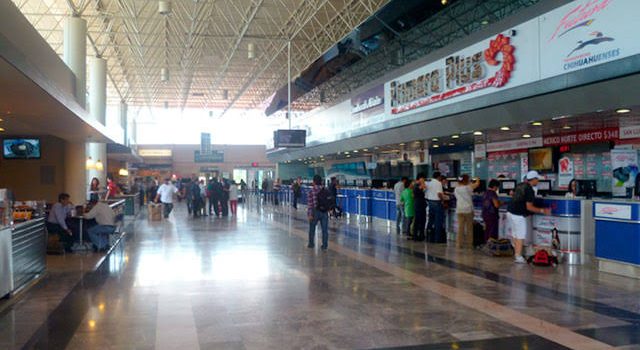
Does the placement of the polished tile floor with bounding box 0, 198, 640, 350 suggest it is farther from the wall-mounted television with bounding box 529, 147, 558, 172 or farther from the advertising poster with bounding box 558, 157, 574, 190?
the wall-mounted television with bounding box 529, 147, 558, 172

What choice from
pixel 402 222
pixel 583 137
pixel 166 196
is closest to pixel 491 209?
pixel 583 137

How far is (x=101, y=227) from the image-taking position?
39.9 ft

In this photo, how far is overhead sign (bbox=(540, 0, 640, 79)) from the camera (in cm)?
925

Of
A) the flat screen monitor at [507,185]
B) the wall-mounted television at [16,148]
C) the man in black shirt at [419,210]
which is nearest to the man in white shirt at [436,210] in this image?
the man in black shirt at [419,210]

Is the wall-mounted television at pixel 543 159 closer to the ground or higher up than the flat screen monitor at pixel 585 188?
higher up

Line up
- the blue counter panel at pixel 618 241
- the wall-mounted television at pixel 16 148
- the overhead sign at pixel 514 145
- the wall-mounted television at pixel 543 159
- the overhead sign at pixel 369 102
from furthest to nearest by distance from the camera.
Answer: the overhead sign at pixel 369 102 < the wall-mounted television at pixel 16 148 < the overhead sign at pixel 514 145 < the wall-mounted television at pixel 543 159 < the blue counter panel at pixel 618 241

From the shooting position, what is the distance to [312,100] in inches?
1406

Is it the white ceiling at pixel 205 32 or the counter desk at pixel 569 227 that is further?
the white ceiling at pixel 205 32

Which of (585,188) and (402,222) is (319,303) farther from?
(402,222)

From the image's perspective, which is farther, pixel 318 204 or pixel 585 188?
pixel 585 188

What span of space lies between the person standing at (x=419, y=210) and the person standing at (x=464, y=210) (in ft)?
4.96

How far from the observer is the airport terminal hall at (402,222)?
6.00m

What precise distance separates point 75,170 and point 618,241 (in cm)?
1518

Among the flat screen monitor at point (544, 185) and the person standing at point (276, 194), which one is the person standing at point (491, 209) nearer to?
the flat screen monitor at point (544, 185)
